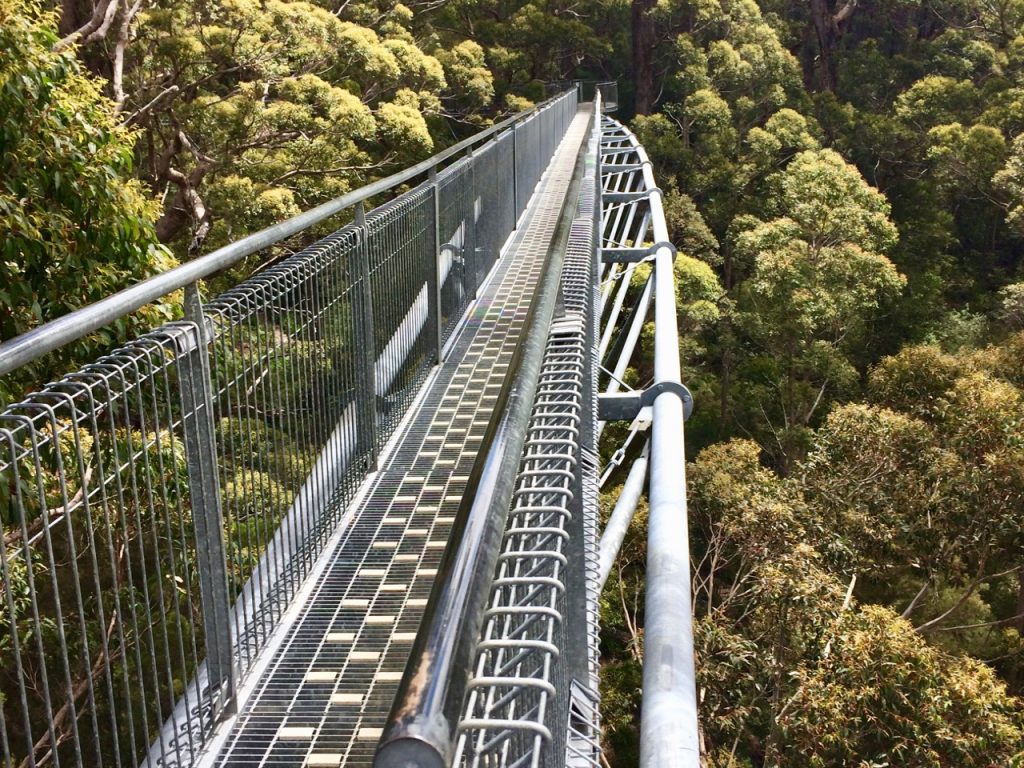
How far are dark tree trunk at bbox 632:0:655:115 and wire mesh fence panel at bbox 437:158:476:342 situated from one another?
27615 millimetres

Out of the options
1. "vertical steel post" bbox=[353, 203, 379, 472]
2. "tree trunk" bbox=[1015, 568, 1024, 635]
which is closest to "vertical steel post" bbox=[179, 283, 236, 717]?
"vertical steel post" bbox=[353, 203, 379, 472]

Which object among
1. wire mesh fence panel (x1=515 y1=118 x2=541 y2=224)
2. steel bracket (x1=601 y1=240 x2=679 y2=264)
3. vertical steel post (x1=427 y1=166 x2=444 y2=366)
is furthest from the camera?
wire mesh fence panel (x1=515 y1=118 x2=541 y2=224)

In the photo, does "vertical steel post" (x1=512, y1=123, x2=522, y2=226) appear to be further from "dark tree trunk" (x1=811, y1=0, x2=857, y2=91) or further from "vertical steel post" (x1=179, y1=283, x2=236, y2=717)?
"dark tree trunk" (x1=811, y1=0, x2=857, y2=91)

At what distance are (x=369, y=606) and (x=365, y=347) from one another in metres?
1.37

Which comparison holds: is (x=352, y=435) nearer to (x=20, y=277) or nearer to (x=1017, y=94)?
(x=20, y=277)

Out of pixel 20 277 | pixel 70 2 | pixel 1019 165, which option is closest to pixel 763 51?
pixel 1019 165

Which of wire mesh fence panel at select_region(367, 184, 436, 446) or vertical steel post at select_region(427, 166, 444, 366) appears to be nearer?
wire mesh fence panel at select_region(367, 184, 436, 446)

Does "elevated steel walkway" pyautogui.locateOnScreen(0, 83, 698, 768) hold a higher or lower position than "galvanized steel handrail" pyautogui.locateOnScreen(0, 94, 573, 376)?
lower

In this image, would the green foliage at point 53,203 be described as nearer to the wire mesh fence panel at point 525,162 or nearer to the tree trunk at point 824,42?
→ the wire mesh fence panel at point 525,162

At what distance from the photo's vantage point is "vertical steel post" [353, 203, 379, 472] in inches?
176

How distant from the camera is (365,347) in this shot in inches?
183

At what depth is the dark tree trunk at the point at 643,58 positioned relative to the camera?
33.9m

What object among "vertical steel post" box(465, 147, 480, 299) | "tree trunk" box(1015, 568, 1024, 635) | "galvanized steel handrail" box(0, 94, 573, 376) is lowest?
"tree trunk" box(1015, 568, 1024, 635)

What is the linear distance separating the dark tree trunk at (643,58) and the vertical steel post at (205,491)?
32.5 meters
